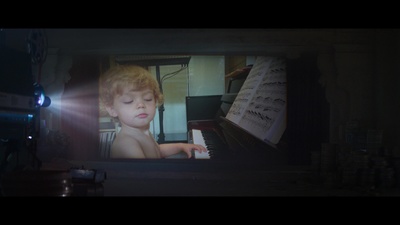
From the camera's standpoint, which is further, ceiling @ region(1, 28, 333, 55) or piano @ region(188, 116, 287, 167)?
ceiling @ region(1, 28, 333, 55)

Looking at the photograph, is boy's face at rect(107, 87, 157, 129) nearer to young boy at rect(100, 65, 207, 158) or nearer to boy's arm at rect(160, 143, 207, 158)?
young boy at rect(100, 65, 207, 158)

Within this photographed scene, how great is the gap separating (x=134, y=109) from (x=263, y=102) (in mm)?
2748

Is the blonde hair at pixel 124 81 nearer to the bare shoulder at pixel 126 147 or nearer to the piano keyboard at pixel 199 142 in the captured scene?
the bare shoulder at pixel 126 147

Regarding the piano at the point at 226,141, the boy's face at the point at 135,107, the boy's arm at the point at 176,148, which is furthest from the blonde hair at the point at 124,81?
the boy's arm at the point at 176,148

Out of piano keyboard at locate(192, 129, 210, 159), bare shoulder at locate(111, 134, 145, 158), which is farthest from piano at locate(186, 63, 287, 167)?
bare shoulder at locate(111, 134, 145, 158)

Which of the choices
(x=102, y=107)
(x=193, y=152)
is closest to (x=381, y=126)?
(x=193, y=152)

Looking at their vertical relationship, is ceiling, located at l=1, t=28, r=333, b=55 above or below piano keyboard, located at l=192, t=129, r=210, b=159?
above

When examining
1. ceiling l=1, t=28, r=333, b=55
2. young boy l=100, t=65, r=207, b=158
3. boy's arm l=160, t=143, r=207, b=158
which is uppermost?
ceiling l=1, t=28, r=333, b=55

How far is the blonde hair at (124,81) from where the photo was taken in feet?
36.0

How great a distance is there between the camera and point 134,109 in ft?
36.2

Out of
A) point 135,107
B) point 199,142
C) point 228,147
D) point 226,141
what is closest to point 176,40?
point 135,107

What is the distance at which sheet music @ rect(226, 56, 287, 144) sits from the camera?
10.4 metres

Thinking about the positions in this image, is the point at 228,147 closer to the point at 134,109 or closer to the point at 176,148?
the point at 176,148

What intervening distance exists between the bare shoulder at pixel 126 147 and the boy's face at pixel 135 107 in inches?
12.4
